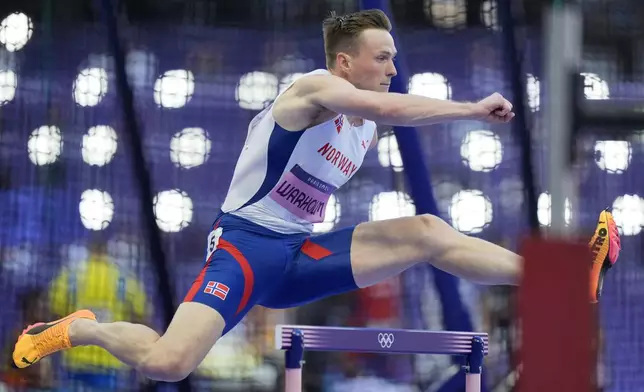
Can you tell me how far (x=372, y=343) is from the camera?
4410 mm

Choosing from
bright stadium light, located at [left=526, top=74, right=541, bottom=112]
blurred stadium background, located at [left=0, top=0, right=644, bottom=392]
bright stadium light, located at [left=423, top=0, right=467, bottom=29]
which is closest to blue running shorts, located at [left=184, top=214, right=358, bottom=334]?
blurred stadium background, located at [left=0, top=0, right=644, bottom=392]

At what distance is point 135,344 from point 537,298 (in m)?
2.64

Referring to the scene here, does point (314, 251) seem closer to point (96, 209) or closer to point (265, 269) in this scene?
point (265, 269)

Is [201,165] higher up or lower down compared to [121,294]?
higher up

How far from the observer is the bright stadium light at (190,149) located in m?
6.96

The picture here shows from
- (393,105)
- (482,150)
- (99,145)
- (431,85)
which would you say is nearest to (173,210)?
(99,145)

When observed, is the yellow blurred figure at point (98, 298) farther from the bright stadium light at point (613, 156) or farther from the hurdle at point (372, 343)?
the bright stadium light at point (613, 156)

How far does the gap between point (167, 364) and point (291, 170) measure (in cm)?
94

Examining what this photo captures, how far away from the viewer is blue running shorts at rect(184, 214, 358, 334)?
13.5 feet

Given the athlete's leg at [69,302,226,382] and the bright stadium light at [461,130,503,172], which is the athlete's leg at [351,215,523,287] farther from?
the bright stadium light at [461,130,503,172]

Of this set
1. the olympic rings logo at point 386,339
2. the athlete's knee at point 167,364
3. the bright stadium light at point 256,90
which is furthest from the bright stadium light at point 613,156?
the athlete's knee at point 167,364

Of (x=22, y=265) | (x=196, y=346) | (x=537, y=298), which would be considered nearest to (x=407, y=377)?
(x=22, y=265)

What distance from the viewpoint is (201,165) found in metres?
7.02

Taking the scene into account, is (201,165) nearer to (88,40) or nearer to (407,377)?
(88,40)
